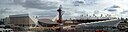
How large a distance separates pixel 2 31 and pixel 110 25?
2377 cm

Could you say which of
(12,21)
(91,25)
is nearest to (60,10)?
(91,25)

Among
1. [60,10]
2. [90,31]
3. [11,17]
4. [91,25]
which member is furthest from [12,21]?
[90,31]

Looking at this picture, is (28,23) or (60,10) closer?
(60,10)

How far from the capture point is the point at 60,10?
7556 centimetres

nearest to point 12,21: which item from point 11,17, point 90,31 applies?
point 11,17

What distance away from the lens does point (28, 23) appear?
8288cm

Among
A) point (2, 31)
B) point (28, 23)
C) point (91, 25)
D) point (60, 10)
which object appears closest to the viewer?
point (2, 31)

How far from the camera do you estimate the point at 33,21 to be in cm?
8600

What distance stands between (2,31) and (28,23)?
25.5 meters

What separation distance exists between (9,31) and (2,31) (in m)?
→ 1.38

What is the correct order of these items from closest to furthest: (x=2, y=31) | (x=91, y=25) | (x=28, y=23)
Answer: (x=2, y=31) → (x=91, y=25) → (x=28, y=23)

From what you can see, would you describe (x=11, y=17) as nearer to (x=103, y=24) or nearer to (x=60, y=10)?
(x=60, y=10)

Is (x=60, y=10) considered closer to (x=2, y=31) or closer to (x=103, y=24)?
(x=103, y=24)

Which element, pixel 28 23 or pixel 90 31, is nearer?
pixel 90 31
